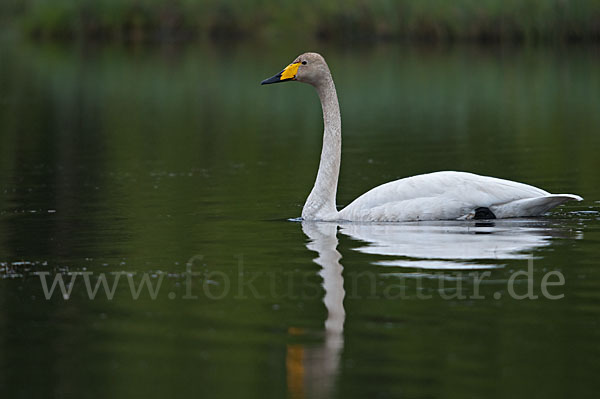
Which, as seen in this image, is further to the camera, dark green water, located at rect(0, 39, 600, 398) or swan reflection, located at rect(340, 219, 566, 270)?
swan reflection, located at rect(340, 219, 566, 270)

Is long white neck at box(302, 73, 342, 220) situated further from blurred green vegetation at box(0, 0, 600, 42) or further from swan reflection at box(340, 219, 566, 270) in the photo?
blurred green vegetation at box(0, 0, 600, 42)

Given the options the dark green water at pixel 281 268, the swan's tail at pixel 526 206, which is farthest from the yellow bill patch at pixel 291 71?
the swan's tail at pixel 526 206

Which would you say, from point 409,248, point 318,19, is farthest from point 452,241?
point 318,19

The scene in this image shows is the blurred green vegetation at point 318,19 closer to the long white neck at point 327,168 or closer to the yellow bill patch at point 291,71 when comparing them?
the long white neck at point 327,168

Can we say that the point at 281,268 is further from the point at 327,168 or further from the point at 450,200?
the point at 327,168

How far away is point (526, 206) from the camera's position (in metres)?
11.2

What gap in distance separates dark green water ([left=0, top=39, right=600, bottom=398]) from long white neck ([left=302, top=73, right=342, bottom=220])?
0.48 meters

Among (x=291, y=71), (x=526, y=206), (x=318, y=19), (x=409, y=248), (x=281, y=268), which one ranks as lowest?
(x=281, y=268)

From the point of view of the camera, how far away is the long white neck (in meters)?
12.1

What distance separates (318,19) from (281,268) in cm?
3901

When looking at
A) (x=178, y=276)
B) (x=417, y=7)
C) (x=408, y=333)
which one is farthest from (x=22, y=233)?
(x=417, y=7)

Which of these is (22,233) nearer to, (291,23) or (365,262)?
(365,262)

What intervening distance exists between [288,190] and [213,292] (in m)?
6.37

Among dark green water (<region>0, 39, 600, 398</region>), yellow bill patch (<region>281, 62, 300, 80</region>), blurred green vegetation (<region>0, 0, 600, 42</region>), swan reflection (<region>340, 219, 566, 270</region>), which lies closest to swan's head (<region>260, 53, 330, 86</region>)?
yellow bill patch (<region>281, 62, 300, 80</region>)
